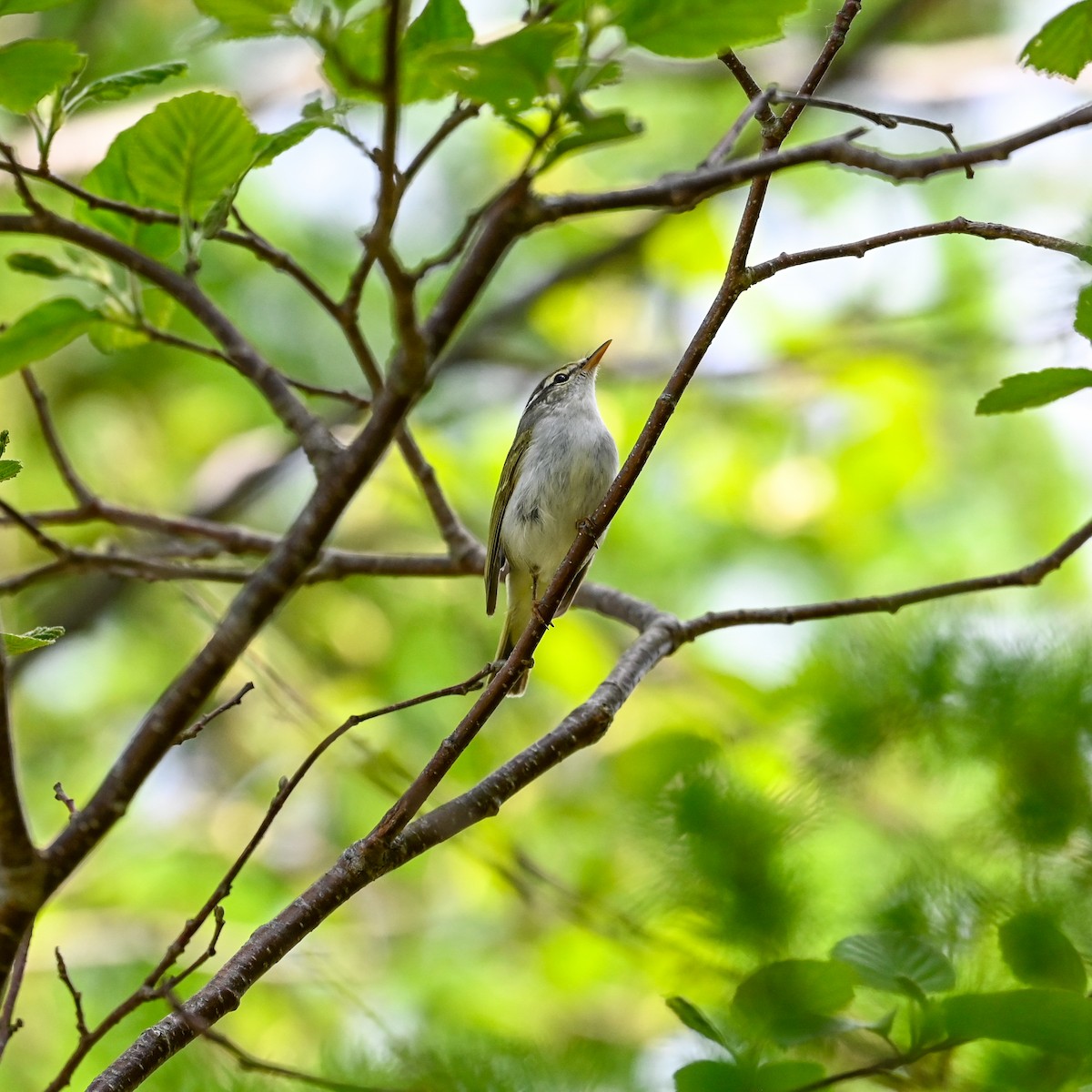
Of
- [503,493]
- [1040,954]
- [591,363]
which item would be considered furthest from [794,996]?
[591,363]

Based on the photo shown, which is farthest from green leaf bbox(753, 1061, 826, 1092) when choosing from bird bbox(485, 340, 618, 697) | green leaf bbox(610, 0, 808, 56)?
bird bbox(485, 340, 618, 697)

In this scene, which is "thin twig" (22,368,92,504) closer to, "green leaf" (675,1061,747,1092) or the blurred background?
the blurred background

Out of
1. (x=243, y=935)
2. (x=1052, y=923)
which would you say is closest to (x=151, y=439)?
(x=243, y=935)

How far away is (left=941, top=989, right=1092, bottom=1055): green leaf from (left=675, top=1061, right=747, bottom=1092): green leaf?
195 millimetres

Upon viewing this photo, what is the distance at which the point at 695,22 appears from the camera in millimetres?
1143

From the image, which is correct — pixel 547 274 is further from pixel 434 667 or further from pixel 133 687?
pixel 133 687

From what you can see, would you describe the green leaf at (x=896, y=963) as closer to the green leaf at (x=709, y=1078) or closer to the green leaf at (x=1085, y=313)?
the green leaf at (x=709, y=1078)

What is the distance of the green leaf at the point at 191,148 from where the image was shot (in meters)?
1.60

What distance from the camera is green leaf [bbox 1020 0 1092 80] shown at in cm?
140

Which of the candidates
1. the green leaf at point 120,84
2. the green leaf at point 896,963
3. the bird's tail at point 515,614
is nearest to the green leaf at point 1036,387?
the green leaf at point 896,963

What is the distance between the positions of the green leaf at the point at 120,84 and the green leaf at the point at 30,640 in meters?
0.74

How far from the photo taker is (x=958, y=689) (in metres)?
1.82

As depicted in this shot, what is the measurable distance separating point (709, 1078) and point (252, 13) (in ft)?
3.81

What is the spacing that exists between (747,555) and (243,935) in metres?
2.76
